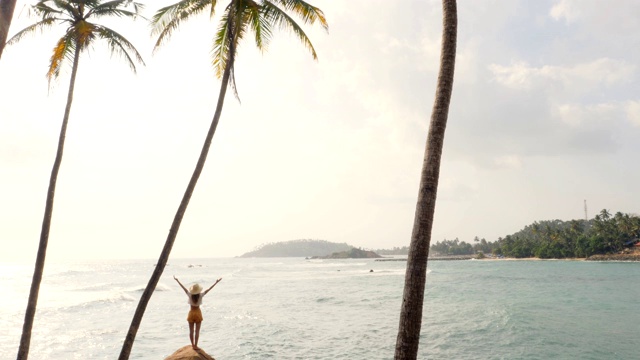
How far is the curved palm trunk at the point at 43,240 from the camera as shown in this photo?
1073cm

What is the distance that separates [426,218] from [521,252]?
182124mm

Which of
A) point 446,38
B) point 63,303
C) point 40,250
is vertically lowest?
point 63,303

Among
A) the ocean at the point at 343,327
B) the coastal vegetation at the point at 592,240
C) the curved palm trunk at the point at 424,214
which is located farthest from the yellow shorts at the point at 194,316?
the coastal vegetation at the point at 592,240

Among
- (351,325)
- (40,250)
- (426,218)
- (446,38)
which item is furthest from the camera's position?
(351,325)

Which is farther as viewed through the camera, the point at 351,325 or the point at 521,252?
the point at 521,252

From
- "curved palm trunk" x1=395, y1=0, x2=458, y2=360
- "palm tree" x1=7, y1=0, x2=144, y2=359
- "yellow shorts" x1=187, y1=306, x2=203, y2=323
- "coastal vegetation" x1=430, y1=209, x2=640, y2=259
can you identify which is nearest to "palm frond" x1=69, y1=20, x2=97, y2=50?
"palm tree" x1=7, y1=0, x2=144, y2=359

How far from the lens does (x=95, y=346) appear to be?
77.8 feet

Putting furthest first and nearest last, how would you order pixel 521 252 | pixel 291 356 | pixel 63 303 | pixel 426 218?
pixel 521 252 → pixel 63 303 → pixel 291 356 → pixel 426 218

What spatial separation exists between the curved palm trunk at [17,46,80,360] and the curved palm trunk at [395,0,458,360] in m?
9.46

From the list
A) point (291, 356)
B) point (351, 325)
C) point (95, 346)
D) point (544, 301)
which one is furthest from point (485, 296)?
point (95, 346)

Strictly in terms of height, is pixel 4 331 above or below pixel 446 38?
below

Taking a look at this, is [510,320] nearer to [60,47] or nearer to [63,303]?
[60,47]

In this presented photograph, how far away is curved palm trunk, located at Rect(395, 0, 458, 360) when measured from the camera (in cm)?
589

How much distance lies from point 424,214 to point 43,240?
34.0 ft
